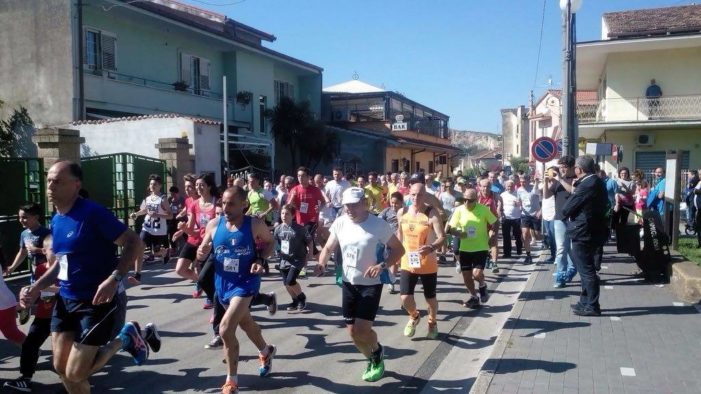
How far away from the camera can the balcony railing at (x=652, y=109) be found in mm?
25953

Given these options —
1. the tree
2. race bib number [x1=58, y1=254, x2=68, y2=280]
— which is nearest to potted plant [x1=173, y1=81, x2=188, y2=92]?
the tree

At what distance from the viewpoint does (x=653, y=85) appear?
88.4 ft

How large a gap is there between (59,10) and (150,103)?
15.1ft

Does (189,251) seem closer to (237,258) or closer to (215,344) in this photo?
(215,344)

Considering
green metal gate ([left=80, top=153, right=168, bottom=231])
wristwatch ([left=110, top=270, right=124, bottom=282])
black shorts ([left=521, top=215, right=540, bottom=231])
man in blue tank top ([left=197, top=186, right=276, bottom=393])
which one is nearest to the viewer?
wristwatch ([left=110, top=270, right=124, bottom=282])

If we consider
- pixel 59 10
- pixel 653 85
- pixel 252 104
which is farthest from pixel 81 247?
pixel 653 85

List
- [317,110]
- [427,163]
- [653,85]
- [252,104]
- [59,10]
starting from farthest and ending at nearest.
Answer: [427,163] → [317,110] → [252,104] → [653,85] → [59,10]

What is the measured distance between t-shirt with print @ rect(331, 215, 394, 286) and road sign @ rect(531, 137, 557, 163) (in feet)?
30.3

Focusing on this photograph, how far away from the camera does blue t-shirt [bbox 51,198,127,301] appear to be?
4242 mm

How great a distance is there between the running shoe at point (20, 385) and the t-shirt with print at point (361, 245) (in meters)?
2.96

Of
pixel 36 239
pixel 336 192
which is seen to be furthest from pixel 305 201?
pixel 36 239

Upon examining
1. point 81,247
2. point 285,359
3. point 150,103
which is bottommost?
point 285,359

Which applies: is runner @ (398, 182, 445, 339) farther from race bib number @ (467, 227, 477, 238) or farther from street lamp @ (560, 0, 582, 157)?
street lamp @ (560, 0, 582, 157)

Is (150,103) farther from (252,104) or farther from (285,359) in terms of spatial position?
(285,359)
